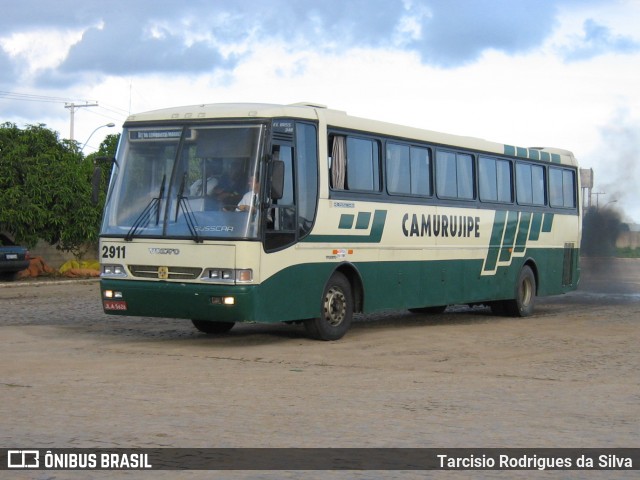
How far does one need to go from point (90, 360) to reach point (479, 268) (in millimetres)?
8843

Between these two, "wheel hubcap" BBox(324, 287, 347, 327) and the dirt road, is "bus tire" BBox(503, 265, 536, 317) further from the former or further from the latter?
"wheel hubcap" BBox(324, 287, 347, 327)

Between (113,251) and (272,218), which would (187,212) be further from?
(113,251)

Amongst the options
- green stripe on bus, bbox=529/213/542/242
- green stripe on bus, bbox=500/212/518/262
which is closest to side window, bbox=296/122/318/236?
green stripe on bus, bbox=500/212/518/262

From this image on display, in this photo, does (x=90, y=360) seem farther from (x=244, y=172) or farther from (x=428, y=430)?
(x=428, y=430)

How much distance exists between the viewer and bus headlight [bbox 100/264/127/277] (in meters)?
14.9

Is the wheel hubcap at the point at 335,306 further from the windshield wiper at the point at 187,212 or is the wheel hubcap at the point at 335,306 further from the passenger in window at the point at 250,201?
the windshield wiper at the point at 187,212

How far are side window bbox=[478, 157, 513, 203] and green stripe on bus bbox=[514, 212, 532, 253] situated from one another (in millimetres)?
612

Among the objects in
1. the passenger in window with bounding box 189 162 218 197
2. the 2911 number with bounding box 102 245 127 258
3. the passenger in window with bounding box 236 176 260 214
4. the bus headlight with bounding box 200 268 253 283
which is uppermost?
the passenger in window with bounding box 189 162 218 197

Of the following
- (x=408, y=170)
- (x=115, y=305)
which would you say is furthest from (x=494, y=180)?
(x=115, y=305)

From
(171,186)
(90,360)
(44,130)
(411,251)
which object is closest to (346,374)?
(90,360)

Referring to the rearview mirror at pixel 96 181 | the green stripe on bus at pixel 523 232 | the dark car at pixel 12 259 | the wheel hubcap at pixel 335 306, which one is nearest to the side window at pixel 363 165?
the wheel hubcap at pixel 335 306

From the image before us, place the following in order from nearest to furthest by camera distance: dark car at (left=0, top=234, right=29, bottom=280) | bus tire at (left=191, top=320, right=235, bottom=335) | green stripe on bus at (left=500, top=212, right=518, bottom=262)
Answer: bus tire at (left=191, top=320, right=235, bottom=335)
green stripe on bus at (left=500, top=212, right=518, bottom=262)
dark car at (left=0, top=234, right=29, bottom=280)

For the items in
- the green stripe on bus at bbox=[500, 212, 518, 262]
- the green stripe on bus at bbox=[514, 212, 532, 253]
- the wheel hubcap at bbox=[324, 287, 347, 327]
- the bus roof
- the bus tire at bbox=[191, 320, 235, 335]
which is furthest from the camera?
the green stripe on bus at bbox=[514, 212, 532, 253]

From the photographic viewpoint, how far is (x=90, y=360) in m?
13.0
